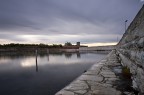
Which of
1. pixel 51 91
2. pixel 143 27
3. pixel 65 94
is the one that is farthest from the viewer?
pixel 51 91

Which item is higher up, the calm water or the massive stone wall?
the massive stone wall

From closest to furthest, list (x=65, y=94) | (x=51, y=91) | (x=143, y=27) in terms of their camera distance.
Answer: (x=143, y=27)
(x=65, y=94)
(x=51, y=91)

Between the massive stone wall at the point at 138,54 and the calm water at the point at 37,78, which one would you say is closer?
the massive stone wall at the point at 138,54

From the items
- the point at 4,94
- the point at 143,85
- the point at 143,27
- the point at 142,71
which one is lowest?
the point at 4,94

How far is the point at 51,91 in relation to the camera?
22.3ft

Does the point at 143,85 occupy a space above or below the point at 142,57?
below

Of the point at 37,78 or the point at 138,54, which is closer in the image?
the point at 138,54

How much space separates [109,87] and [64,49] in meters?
71.2

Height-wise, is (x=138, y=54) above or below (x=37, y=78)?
above

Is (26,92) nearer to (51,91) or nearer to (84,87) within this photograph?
(51,91)

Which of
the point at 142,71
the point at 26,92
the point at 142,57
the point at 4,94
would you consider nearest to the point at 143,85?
the point at 142,71

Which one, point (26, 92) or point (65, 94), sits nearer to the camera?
point (65, 94)

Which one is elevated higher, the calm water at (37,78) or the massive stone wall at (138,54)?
the massive stone wall at (138,54)

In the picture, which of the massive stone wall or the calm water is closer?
the massive stone wall
